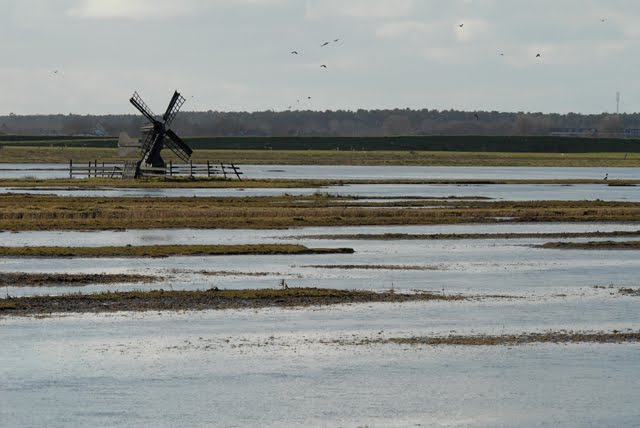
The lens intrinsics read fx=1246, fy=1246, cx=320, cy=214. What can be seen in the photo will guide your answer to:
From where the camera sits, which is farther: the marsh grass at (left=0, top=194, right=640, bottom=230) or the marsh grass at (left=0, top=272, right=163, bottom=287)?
the marsh grass at (left=0, top=194, right=640, bottom=230)

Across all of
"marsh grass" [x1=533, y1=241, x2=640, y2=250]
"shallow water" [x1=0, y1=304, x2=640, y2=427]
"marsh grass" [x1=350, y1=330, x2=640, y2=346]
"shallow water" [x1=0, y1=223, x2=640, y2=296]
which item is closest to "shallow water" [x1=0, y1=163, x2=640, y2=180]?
"shallow water" [x1=0, y1=223, x2=640, y2=296]

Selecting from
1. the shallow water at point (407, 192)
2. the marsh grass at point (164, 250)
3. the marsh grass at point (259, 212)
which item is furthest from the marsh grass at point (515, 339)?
the shallow water at point (407, 192)

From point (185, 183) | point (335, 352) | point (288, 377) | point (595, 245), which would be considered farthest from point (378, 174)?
point (288, 377)

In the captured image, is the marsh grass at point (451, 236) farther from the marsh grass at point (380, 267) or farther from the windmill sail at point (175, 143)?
the windmill sail at point (175, 143)

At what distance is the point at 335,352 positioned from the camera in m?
24.0

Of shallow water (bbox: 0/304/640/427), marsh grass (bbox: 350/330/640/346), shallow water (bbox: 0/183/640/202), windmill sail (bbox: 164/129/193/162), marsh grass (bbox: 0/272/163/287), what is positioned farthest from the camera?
windmill sail (bbox: 164/129/193/162)

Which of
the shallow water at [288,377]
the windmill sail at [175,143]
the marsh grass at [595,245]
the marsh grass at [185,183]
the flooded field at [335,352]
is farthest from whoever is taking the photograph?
the windmill sail at [175,143]

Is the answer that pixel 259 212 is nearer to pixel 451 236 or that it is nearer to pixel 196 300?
pixel 451 236

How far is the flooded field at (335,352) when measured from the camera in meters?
19.5

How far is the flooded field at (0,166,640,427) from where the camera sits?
1947 centimetres

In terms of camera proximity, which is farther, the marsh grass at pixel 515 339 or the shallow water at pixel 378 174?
the shallow water at pixel 378 174

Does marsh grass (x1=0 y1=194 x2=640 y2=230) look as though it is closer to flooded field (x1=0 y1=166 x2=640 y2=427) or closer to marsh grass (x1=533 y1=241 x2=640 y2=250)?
marsh grass (x1=533 y1=241 x2=640 y2=250)

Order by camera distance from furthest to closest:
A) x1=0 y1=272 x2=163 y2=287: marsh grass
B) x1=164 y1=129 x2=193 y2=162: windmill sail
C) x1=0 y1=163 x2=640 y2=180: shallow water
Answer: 1. x1=0 y1=163 x2=640 y2=180: shallow water
2. x1=164 y1=129 x2=193 y2=162: windmill sail
3. x1=0 y1=272 x2=163 y2=287: marsh grass

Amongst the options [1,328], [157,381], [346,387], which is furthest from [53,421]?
[1,328]
